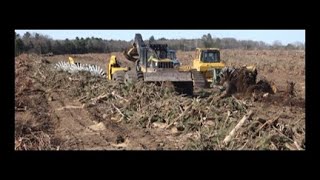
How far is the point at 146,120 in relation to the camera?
10.3m

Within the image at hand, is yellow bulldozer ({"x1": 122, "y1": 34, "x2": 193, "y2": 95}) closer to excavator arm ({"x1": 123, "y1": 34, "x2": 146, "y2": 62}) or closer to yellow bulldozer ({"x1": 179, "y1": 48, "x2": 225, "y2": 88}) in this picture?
excavator arm ({"x1": 123, "y1": 34, "x2": 146, "y2": 62})

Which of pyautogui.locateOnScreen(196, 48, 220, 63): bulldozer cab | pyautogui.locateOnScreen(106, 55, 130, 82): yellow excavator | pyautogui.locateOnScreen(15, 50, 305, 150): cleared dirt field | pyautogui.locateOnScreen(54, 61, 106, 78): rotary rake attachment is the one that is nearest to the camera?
pyautogui.locateOnScreen(15, 50, 305, 150): cleared dirt field

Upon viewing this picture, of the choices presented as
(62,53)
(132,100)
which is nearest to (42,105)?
(132,100)

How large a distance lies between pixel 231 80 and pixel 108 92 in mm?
3831

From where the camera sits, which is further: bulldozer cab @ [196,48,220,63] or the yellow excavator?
bulldozer cab @ [196,48,220,63]

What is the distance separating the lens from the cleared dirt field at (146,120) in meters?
8.30

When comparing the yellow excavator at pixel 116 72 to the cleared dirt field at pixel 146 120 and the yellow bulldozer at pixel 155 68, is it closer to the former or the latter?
the yellow bulldozer at pixel 155 68

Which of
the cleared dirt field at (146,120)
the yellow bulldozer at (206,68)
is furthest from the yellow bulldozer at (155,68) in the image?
the yellow bulldozer at (206,68)

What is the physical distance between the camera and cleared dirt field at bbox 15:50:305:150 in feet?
27.2

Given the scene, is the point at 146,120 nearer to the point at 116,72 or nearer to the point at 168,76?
the point at 168,76

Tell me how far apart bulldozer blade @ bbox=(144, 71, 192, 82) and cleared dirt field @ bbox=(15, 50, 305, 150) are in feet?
1.43

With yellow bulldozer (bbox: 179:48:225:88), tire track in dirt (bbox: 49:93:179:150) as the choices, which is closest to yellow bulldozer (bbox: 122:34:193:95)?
yellow bulldozer (bbox: 179:48:225:88)

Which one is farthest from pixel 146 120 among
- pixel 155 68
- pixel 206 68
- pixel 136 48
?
pixel 136 48
